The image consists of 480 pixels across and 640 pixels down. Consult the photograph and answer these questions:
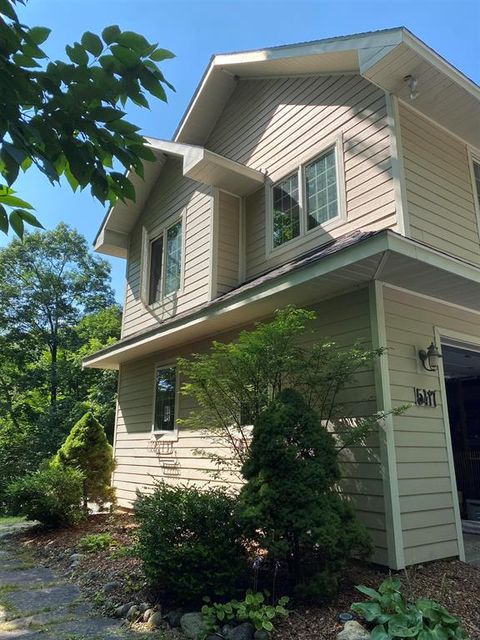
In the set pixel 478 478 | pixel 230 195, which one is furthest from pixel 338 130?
pixel 478 478

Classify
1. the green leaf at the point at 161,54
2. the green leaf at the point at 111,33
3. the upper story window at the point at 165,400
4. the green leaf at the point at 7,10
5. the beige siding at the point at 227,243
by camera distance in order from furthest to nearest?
the upper story window at the point at 165,400 < the beige siding at the point at 227,243 < the green leaf at the point at 161,54 < the green leaf at the point at 111,33 < the green leaf at the point at 7,10

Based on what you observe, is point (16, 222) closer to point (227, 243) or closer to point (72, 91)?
point (72, 91)

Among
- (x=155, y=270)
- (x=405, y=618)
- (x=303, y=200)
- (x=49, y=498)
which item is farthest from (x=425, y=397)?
(x=155, y=270)

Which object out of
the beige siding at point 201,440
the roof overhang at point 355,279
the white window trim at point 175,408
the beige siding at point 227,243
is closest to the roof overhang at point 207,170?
the beige siding at point 227,243

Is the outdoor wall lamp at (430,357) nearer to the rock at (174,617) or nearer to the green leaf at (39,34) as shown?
the rock at (174,617)

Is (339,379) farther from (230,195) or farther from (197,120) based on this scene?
(197,120)

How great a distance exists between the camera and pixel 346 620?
3.49 meters

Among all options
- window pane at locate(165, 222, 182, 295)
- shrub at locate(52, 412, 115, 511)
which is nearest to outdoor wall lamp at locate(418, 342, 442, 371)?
window pane at locate(165, 222, 182, 295)

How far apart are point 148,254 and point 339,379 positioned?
21.4 ft

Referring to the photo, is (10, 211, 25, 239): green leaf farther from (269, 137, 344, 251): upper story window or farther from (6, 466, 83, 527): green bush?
(6, 466, 83, 527): green bush

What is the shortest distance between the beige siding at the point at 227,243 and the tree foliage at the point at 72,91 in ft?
18.0

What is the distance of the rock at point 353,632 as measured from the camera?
3.24 metres

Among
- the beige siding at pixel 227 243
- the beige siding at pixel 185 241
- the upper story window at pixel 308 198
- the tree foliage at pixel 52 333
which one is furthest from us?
the tree foliage at pixel 52 333

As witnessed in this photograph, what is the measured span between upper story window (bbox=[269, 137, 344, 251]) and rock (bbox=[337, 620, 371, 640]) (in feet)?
15.1
